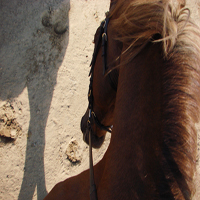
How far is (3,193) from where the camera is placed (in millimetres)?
1997

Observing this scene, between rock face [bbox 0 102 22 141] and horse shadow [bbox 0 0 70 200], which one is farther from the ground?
horse shadow [bbox 0 0 70 200]

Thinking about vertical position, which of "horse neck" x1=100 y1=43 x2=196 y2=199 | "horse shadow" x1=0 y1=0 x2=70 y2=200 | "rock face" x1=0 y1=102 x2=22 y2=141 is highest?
"horse shadow" x1=0 y1=0 x2=70 y2=200

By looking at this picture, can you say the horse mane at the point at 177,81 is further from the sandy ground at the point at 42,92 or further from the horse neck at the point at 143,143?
the sandy ground at the point at 42,92

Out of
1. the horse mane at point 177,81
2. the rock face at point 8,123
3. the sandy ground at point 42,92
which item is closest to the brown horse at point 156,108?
the horse mane at point 177,81

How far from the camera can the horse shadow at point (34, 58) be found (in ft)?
7.20

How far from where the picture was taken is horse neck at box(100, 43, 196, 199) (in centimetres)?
54

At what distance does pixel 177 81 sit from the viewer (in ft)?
1.87

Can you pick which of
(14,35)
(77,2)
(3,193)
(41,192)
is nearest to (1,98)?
(14,35)

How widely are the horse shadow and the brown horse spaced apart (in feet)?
5.74

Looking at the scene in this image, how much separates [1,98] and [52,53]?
0.97 m


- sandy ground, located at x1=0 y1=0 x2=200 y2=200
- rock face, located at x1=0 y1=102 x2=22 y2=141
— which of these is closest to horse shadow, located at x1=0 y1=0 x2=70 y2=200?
sandy ground, located at x1=0 y1=0 x2=200 y2=200

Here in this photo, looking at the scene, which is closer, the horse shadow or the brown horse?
the brown horse

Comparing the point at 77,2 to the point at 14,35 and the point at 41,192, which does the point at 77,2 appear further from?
the point at 41,192

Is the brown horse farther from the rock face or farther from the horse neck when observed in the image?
the rock face
